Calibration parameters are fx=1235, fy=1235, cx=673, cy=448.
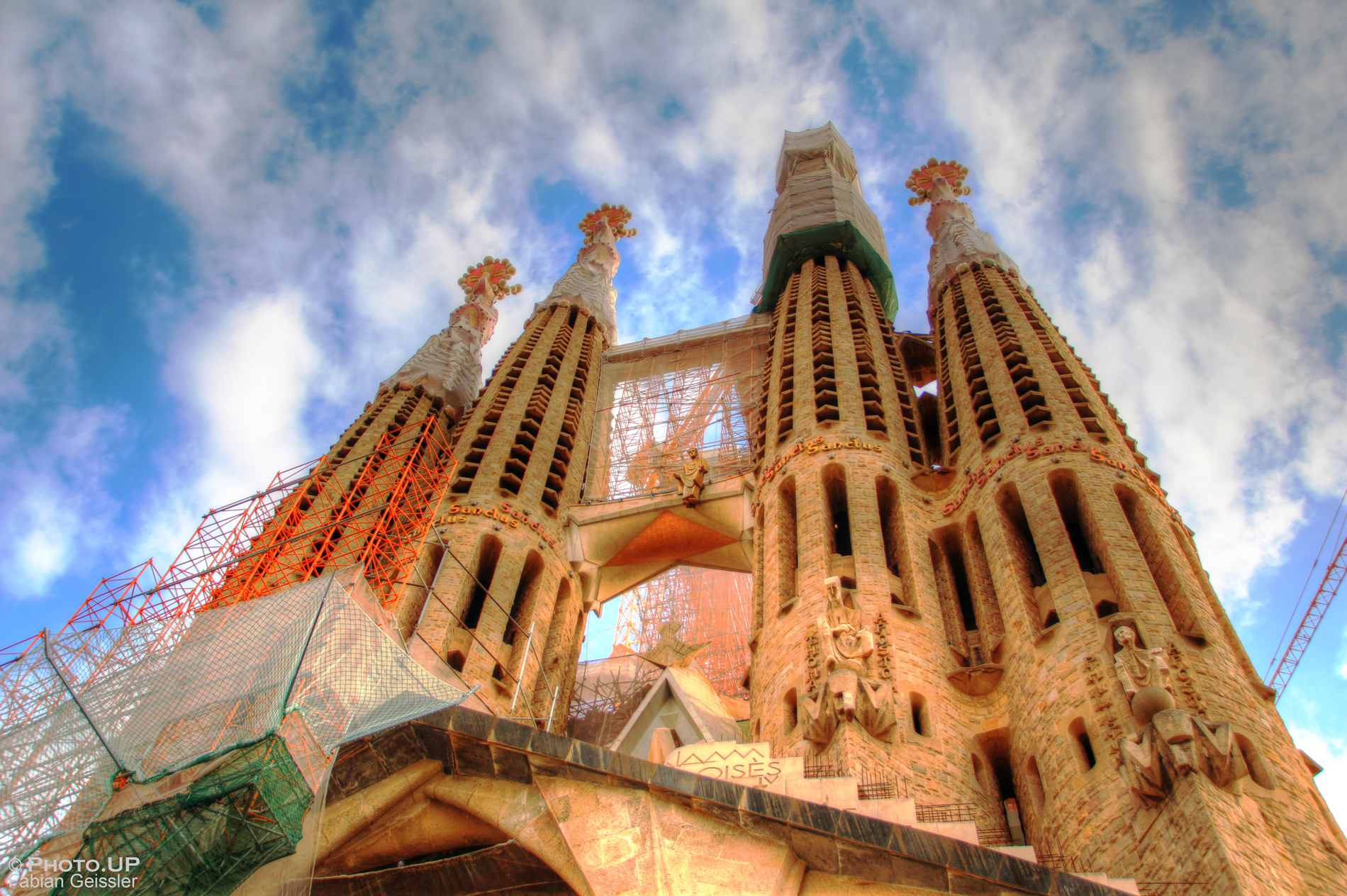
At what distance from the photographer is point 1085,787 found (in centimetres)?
1853

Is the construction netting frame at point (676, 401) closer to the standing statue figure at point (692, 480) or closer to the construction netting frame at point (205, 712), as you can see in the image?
the standing statue figure at point (692, 480)

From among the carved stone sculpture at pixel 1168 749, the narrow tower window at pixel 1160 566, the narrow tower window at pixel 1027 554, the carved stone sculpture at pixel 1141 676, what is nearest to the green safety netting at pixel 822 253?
the narrow tower window at pixel 1027 554

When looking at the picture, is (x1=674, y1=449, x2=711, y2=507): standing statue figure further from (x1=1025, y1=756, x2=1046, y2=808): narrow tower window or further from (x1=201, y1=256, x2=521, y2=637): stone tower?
(x1=1025, y1=756, x2=1046, y2=808): narrow tower window

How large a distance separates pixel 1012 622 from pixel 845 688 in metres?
4.29

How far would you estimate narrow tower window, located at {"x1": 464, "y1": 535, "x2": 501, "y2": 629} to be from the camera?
2919 cm

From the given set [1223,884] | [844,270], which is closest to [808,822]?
[1223,884]

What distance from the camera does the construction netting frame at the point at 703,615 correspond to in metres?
41.4

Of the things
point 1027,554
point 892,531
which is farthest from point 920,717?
point 892,531

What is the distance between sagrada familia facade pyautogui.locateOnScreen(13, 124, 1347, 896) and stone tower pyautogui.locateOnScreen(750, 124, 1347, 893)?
0.24 feet

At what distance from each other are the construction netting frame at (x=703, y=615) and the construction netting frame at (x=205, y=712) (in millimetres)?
23697

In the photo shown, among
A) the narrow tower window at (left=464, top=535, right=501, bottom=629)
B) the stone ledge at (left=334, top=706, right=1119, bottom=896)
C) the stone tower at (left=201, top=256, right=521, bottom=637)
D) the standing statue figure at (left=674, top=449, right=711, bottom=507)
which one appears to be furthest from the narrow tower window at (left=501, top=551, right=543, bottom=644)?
the stone ledge at (left=334, top=706, right=1119, bottom=896)

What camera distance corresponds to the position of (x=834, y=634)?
882 inches

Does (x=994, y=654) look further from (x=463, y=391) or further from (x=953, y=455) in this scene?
(x=463, y=391)

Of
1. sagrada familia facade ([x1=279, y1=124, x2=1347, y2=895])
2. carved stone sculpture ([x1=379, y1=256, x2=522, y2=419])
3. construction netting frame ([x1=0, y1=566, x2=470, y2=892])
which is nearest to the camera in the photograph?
construction netting frame ([x1=0, y1=566, x2=470, y2=892])
